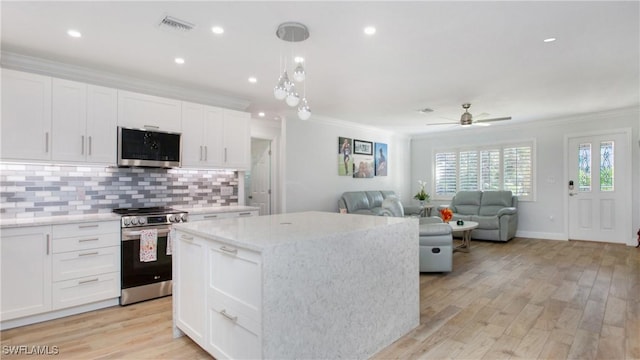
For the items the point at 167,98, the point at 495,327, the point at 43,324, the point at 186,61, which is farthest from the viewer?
the point at 167,98

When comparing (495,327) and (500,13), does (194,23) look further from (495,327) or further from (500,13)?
(495,327)

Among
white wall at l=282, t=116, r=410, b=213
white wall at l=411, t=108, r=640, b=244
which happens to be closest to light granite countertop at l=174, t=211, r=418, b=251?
white wall at l=282, t=116, r=410, b=213

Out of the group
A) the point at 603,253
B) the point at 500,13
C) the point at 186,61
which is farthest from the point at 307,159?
the point at 603,253

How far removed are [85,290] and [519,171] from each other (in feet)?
24.7

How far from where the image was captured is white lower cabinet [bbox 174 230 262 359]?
1.77 metres

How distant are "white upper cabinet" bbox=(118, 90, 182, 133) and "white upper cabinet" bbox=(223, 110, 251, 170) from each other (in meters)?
0.64

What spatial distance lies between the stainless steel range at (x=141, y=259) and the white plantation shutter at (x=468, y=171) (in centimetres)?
638

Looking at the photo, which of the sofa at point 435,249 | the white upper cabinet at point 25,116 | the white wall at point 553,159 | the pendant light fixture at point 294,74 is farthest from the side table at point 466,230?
the white upper cabinet at point 25,116

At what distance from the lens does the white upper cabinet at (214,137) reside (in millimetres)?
4066

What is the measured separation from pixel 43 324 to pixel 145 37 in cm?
260

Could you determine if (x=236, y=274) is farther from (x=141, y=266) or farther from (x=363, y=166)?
(x=363, y=166)

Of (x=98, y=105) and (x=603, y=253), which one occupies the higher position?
(x=98, y=105)

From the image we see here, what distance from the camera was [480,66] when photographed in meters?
3.53

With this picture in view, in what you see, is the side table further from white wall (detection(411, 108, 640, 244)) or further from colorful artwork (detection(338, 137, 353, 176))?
colorful artwork (detection(338, 137, 353, 176))
